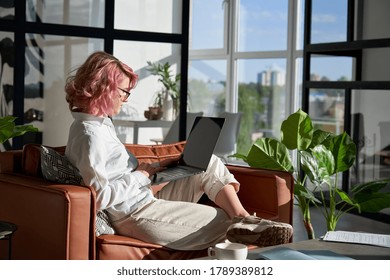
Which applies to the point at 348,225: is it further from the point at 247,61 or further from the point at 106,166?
the point at 247,61

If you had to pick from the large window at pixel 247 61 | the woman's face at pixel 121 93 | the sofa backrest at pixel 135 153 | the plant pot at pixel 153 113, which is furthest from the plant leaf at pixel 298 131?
the large window at pixel 247 61

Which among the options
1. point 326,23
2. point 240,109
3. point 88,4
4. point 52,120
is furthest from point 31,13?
point 240,109

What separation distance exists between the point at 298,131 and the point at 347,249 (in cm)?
168

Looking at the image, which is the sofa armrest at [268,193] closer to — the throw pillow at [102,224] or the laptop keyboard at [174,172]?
the laptop keyboard at [174,172]

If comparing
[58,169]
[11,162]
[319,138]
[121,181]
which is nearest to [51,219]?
[58,169]

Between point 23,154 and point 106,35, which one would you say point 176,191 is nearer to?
point 23,154

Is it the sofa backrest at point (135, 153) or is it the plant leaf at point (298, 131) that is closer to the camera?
the sofa backrest at point (135, 153)

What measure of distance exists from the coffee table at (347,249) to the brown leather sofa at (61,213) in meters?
0.69

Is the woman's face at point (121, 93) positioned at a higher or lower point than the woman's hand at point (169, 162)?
higher

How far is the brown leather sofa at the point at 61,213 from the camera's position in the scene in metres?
2.89

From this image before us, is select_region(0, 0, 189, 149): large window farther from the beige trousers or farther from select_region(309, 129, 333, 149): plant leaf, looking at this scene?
the beige trousers

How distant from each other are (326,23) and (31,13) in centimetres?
257

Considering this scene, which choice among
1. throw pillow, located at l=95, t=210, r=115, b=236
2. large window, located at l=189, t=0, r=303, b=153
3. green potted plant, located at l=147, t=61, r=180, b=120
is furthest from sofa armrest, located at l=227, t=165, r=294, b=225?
large window, located at l=189, t=0, r=303, b=153

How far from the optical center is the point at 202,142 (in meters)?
3.49
